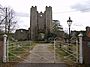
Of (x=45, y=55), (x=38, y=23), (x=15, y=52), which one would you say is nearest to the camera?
(x=45, y=55)

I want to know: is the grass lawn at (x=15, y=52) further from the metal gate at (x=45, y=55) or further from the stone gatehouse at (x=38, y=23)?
the stone gatehouse at (x=38, y=23)

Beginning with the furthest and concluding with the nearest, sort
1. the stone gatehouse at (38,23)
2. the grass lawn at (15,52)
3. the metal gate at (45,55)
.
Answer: the stone gatehouse at (38,23) → the grass lawn at (15,52) → the metal gate at (45,55)

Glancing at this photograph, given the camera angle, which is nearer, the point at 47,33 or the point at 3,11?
the point at 3,11

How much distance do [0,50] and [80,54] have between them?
16.6ft

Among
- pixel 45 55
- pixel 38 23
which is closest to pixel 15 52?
pixel 45 55

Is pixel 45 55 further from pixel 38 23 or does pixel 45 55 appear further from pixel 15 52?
pixel 38 23

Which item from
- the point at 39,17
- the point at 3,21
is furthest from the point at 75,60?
the point at 39,17

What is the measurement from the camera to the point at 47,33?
73.5 m

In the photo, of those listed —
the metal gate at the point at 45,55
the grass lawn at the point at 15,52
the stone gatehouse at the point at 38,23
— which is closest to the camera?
A: the metal gate at the point at 45,55

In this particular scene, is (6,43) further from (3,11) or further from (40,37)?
(40,37)

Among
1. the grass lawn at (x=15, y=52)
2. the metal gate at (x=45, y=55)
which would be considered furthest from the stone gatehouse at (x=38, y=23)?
the grass lawn at (x=15, y=52)

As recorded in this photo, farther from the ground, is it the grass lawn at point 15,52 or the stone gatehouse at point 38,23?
the stone gatehouse at point 38,23

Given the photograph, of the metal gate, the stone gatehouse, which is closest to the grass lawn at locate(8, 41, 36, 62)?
the metal gate

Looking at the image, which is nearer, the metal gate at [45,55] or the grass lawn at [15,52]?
the metal gate at [45,55]
